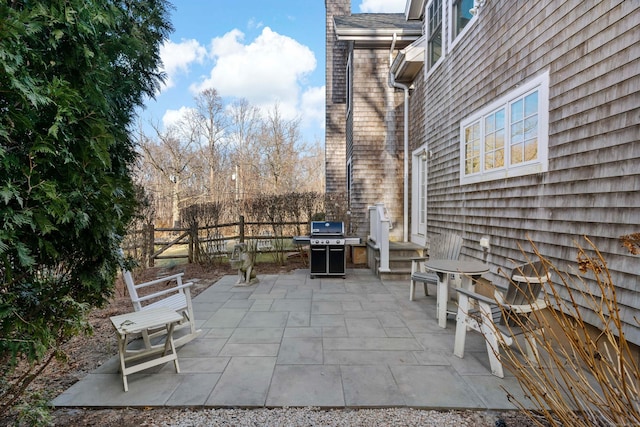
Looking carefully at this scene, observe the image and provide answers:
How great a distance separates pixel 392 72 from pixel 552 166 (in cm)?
504

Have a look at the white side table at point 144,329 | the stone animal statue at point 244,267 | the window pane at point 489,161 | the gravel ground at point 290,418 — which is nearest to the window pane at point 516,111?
the window pane at point 489,161

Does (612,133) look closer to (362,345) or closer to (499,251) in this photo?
(499,251)

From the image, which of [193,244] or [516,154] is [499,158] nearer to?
[516,154]

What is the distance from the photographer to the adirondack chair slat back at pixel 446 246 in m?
4.39

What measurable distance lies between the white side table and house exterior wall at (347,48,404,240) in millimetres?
5497

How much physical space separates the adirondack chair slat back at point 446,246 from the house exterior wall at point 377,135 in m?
2.54

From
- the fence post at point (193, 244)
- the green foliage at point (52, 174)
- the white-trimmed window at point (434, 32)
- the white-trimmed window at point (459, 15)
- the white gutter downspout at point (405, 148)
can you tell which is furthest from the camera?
the fence post at point (193, 244)

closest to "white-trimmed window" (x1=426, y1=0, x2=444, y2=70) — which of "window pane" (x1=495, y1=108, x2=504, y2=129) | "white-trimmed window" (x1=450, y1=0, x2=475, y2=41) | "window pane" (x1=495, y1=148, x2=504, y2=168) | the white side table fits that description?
"white-trimmed window" (x1=450, y1=0, x2=475, y2=41)

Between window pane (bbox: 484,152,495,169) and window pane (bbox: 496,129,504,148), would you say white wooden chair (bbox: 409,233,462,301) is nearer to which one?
window pane (bbox: 484,152,495,169)

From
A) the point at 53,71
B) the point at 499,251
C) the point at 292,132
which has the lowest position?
the point at 499,251

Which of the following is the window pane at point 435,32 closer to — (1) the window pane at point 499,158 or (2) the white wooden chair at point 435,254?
(1) the window pane at point 499,158

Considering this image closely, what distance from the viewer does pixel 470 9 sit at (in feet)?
15.3

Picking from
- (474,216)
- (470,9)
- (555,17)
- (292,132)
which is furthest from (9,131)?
(292,132)

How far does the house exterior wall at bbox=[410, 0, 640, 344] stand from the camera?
7.68 feet
